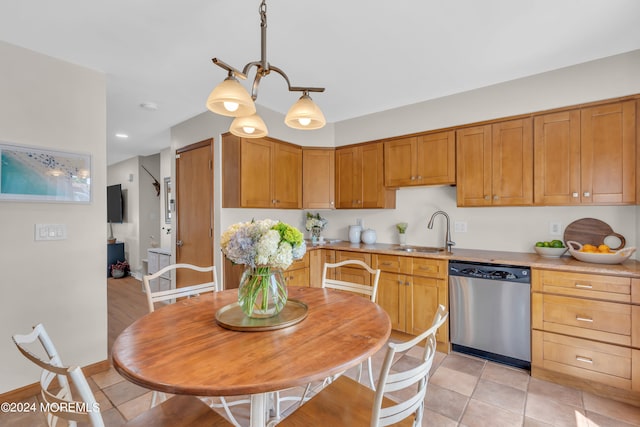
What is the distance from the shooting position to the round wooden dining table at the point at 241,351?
88 cm

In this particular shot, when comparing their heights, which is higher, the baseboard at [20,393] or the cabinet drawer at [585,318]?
the cabinet drawer at [585,318]

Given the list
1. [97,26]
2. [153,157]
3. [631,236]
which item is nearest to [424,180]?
[631,236]

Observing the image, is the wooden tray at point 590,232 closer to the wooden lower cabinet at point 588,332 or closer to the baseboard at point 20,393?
the wooden lower cabinet at point 588,332

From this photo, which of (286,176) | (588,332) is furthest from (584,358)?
(286,176)

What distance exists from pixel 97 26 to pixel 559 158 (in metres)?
3.65

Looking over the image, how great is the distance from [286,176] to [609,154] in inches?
119

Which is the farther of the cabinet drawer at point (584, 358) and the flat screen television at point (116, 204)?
the flat screen television at point (116, 204)

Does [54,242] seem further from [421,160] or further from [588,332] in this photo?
[588,332]

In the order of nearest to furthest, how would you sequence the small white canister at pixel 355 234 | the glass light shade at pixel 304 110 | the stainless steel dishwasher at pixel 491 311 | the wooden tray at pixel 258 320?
the wooden tray at pixel 258 320 → the glass light shade at pixel 304 110 → the stainless steel dishwasher at pixel 491 311 → the small white canister at pixel 355 234

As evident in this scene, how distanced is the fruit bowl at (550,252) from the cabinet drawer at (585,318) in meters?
0.49

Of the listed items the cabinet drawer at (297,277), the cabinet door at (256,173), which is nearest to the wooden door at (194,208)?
the cabinet door at (256,173)

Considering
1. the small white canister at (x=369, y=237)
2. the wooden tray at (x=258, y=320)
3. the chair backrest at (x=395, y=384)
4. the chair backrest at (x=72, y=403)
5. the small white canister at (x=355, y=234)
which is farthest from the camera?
the small white canister at (x=355, y=234)

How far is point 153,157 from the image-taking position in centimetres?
566

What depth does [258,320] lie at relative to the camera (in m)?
1.31
